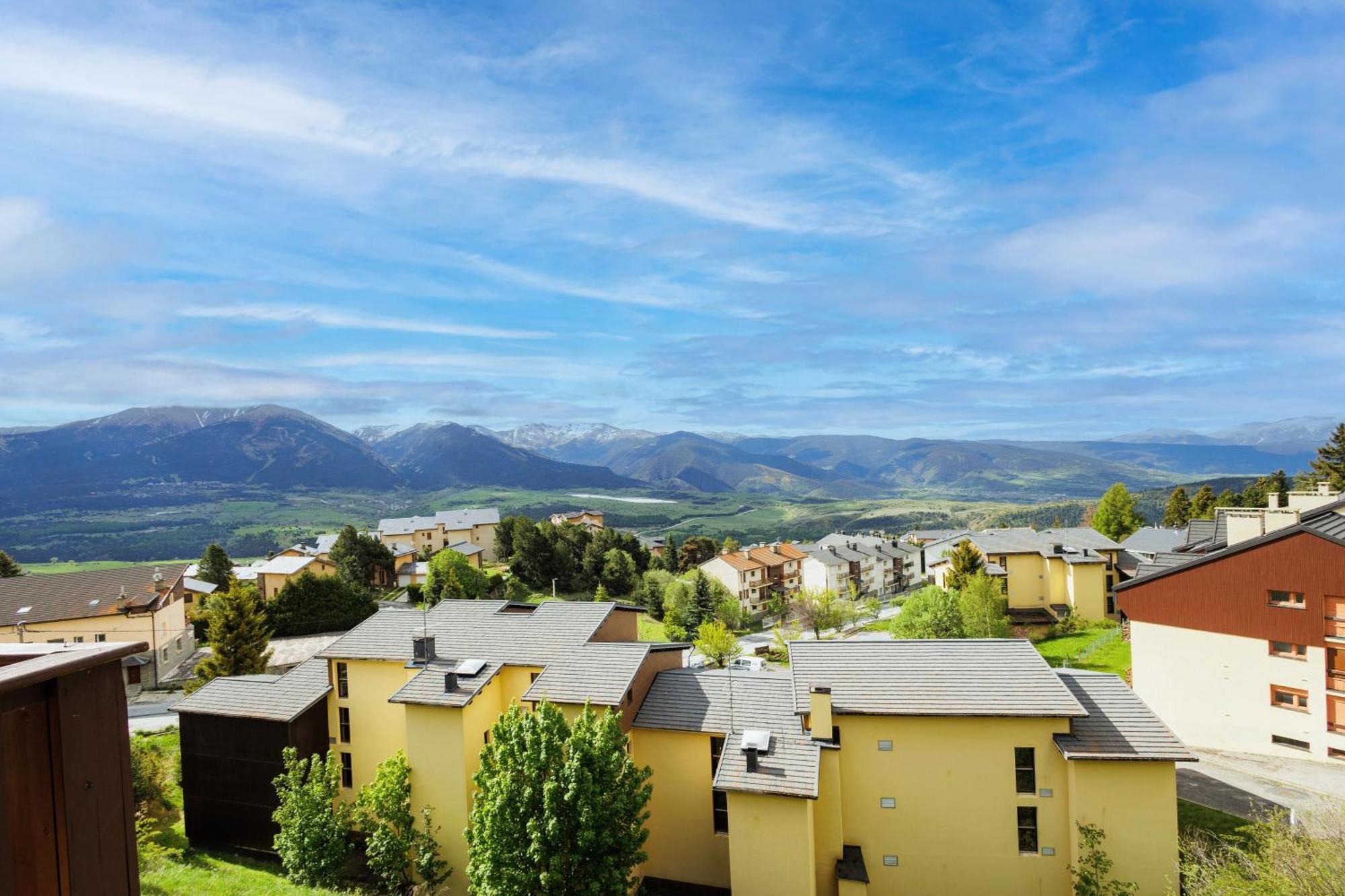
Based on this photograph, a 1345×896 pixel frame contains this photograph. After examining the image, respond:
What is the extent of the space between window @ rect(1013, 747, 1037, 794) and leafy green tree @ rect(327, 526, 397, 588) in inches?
2421

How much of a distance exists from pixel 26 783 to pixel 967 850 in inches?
929

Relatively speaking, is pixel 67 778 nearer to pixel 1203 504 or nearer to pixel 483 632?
pixel 483 632

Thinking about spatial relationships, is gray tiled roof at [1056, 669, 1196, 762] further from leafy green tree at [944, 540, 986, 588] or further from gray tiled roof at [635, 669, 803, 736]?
leafy green tree at [944, 540, 986, 588]

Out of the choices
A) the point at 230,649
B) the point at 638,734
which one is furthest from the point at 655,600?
the point at 638,734

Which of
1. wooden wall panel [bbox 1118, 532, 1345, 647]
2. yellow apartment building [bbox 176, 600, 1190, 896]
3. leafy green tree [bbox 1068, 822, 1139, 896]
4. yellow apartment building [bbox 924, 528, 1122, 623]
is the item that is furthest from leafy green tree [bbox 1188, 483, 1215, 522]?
leafy green tree [bbox 1068, 822, 1139, 896]

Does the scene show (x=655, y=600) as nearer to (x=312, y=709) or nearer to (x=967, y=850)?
(x=312, y=709)

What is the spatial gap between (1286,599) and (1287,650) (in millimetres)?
2097

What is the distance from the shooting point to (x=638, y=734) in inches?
900

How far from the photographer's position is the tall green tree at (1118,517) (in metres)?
85.8

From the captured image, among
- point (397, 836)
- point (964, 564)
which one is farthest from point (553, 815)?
point (964, 564)

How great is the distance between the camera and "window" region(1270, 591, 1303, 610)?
2834 centimetres

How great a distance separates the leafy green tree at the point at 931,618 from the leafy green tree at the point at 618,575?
35614 millimetres

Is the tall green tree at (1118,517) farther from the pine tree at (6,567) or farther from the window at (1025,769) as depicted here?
the pine tree at (6,567)

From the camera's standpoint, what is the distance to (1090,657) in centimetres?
4491
